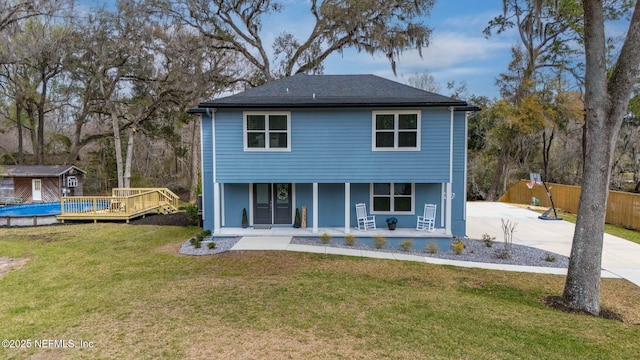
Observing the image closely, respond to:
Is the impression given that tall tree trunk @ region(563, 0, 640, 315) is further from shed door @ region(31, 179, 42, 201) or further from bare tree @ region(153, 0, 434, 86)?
shed door @ region(31, 179, 42, 201)

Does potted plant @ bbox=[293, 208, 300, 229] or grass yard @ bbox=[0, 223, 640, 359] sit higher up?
potted plant @ bbox=[293, 208, 300, 229]

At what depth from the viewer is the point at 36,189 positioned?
65.0 feet

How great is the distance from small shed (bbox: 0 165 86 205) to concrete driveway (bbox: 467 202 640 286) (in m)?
22.1

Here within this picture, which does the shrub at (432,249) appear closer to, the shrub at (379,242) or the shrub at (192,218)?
the shrub at (379,242)

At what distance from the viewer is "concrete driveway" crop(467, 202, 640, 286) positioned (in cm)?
836

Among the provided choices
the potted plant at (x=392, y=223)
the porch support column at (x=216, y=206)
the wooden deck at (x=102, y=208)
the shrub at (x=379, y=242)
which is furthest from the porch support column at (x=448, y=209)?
the wooden deck at (x=102, y=208)

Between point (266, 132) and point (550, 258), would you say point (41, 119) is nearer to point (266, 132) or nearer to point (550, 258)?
point (266, 132)

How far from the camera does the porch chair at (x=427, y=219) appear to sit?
35.6 ft

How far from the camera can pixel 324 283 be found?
637 cm

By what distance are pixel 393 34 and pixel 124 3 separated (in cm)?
1446

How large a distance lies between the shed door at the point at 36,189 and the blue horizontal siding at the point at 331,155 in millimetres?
16440

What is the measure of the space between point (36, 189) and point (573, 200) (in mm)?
30350

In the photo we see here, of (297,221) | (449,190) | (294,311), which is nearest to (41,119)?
(297,221)

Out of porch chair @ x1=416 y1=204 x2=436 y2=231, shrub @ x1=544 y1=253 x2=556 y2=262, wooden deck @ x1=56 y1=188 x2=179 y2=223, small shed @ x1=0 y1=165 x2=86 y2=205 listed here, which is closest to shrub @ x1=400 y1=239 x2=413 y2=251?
porch chair @ x1=416 y1=204 x2=436 y2=231
